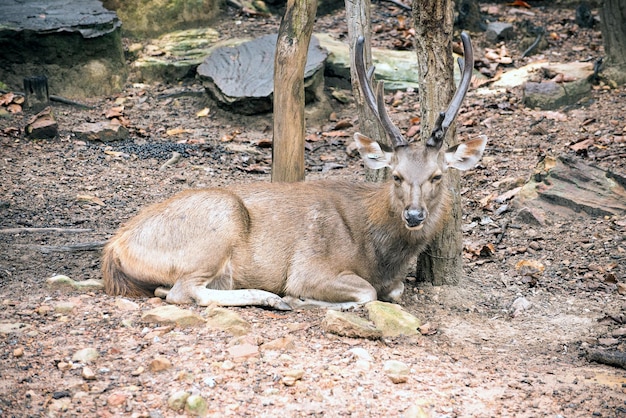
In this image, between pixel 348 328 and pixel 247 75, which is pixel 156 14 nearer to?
pixel 247 75

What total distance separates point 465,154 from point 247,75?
5960 millimetres

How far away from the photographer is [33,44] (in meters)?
12.1

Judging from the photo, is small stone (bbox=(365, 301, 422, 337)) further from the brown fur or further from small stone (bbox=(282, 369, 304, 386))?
small stone (bbox=(282, 369, 304, 386))

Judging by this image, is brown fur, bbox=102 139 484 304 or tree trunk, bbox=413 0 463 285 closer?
brown fur, bbox=102 139 484 304

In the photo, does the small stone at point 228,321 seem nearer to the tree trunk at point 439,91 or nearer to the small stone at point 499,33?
the tree trunk at point 439,91

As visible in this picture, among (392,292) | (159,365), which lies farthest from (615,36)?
(159,365)

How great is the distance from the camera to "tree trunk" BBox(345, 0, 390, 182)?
7855 mm

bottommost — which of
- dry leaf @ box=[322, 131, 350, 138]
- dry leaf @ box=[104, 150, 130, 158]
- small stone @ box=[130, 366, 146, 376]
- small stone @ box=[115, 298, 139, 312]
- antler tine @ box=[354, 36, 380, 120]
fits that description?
dry leaf @ box=[104, 150, 130, 158]

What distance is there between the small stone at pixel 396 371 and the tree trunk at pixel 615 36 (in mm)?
7700

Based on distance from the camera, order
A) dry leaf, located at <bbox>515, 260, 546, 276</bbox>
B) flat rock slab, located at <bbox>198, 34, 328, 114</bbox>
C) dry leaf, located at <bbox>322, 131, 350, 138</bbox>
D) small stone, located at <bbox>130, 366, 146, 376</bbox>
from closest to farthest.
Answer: small stone, located at <bbox>130, 366, 146, 376</bbox> → dry leaf, located at <bbox>515, 260, 546, 276</bbox> → dry leaf, located at <bbox>322, 131, 350, 138</bbox> → flat rock slab, located at <bbox>198, 34, 328, 114</bbox>

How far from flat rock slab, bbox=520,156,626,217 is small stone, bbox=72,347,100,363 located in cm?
512

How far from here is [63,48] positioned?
1218 cm

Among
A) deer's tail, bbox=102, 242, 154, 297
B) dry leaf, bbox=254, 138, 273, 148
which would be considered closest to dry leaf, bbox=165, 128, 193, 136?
dry leaf, bbox=254, 138, 273, 148

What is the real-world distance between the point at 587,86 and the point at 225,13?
6625 millimetres
